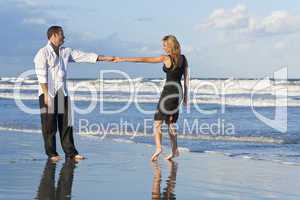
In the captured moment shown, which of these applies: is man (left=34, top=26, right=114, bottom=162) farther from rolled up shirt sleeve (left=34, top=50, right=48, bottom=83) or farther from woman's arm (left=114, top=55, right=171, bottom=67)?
woman's arm (left=114, top=55, right=171, bottom=67)

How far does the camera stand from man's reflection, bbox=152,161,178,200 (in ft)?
19.2

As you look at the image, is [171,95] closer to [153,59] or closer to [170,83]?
[170,83]

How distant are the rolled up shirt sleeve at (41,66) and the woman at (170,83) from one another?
0.94 meters

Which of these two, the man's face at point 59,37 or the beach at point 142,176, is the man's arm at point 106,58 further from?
the beach at point 142,176

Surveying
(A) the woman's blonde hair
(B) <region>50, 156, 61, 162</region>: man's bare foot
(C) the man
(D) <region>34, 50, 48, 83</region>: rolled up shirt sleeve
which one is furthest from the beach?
(A) the woman's blonde hair

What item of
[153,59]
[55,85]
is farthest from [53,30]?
[153,59]

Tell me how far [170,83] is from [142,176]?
1955 millimetres

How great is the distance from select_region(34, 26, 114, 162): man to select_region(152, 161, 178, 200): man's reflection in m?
1.29

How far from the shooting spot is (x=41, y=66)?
807 cm

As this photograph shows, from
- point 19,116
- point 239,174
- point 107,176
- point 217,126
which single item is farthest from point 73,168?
point 19,116

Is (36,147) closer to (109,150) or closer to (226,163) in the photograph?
(109,150)

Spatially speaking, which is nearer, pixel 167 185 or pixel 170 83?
pixel 167 185

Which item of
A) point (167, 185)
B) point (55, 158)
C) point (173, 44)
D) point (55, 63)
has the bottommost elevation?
point (167, 185)

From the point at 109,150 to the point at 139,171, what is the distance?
7.88ft
